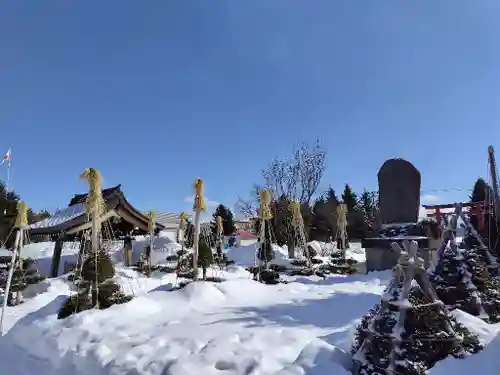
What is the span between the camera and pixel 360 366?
14.3 feet

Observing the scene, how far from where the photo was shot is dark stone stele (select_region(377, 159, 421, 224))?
14.9 meters

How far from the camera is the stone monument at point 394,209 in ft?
47.2

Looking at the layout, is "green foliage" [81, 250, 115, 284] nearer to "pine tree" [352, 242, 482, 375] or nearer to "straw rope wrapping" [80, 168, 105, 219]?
"straw rope wrapping" [80, 168, 105, 219]

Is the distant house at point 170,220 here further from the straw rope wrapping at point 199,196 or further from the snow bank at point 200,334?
the snow bank at point 200,334

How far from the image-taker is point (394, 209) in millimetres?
15055

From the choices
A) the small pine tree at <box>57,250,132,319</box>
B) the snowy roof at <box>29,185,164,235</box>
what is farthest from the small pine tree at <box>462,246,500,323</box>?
the snowy roof at <box>29,185,164,235</box>

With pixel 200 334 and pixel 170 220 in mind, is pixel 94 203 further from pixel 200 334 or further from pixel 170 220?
pixel 170 220

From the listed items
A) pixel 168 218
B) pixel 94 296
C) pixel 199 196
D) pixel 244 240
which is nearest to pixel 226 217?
pixel 244 240

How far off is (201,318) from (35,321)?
346cm

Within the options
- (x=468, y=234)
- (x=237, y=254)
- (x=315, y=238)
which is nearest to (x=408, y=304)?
(x=468, y=234)

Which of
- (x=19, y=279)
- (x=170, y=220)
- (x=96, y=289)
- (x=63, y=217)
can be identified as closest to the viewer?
(x=96, y=289)

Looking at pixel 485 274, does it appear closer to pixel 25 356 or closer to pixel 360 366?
pixel 360 366

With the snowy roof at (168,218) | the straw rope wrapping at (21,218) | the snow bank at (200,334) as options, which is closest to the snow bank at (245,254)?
the snowy roof at (168,218)

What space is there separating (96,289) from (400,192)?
11.2 m
